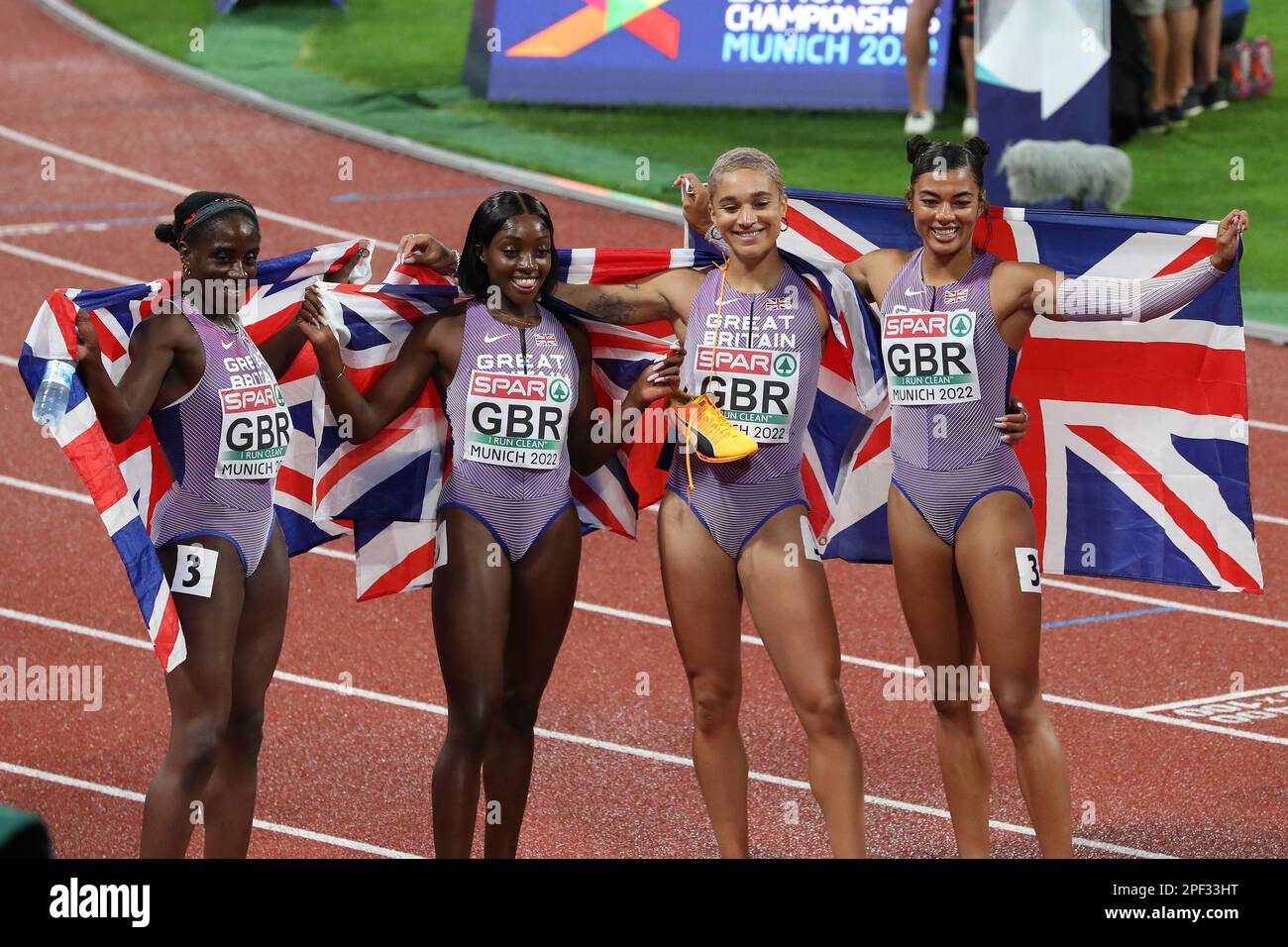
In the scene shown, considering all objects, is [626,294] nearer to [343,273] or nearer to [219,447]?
[343,273]

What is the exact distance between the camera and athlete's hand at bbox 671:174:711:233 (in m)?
5.33

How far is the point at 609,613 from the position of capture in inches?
314

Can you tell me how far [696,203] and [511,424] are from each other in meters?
0.87

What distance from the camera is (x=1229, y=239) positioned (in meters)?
5.10

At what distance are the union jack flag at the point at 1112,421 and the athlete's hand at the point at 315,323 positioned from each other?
1.54 m

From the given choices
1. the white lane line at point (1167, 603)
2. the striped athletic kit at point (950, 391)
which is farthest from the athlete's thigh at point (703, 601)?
the white lane line at point (1167, 603)

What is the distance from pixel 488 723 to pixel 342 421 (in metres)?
1.01

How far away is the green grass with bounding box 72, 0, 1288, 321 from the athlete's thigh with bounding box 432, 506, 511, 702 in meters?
7.61

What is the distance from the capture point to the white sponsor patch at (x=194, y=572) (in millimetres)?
4820

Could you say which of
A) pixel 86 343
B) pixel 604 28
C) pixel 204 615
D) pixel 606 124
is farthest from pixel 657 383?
pixel 604 28

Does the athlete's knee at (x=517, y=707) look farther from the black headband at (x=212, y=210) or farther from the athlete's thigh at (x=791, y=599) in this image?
the black headband at (x=212, y=210)

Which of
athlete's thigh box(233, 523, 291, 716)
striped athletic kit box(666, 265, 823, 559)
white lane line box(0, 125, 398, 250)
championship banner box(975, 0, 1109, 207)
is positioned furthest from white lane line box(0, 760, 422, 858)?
championship banner box(975, 0, 1109, 207)
